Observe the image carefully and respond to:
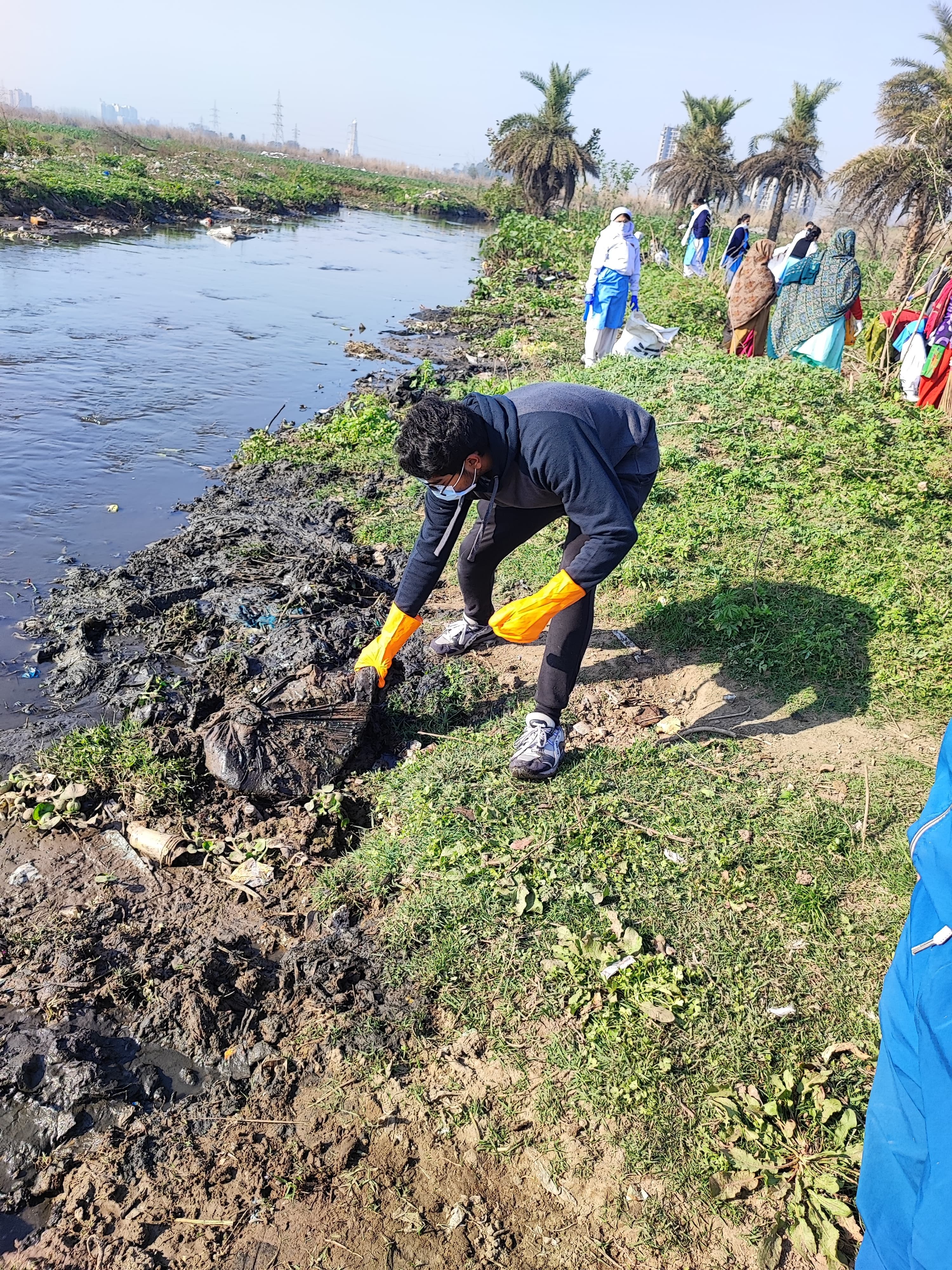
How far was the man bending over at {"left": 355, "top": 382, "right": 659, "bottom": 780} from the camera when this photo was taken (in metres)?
2.79

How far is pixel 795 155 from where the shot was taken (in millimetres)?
22797

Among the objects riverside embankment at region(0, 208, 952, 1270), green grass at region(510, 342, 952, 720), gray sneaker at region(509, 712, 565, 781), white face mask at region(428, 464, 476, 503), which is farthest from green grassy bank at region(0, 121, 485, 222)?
gray sneaker at region(509, 712, 565, 781)

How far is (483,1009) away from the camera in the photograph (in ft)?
8.23

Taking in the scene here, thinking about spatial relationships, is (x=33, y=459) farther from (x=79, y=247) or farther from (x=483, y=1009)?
(x=79, y=247)

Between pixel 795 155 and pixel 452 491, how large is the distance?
83.5ft

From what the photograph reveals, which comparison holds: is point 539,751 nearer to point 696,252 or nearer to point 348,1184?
point 348,1184

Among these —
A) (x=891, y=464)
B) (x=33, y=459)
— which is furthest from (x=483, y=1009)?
(x=33, y=459)

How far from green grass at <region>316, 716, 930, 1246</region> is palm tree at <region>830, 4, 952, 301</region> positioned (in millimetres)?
10474

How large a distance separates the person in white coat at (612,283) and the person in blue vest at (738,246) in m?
2.67

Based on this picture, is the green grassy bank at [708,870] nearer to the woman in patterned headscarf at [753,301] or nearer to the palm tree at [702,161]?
the woman in patterned headscarf at [753,301]

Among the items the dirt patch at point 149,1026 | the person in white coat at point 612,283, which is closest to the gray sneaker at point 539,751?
the dirt patch at point 149,1026

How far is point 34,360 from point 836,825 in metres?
9.40

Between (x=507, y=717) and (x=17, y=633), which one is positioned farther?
(x=17, y=633)

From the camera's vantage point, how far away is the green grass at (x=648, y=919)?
231 centimetres
